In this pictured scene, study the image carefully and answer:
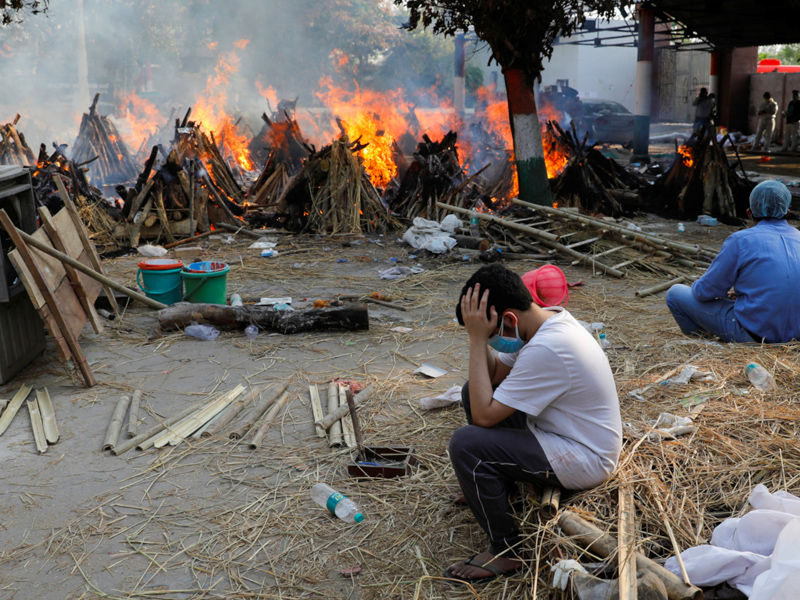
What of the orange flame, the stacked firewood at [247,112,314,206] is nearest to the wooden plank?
the stacked firewood at [247,112,314,206]

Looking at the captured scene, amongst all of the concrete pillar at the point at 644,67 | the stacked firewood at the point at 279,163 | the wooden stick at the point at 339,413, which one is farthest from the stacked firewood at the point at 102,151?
the concrete pillar at the point at 644,67

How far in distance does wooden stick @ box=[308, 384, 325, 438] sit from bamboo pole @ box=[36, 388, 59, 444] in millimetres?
1617

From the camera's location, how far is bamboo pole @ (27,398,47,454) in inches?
162

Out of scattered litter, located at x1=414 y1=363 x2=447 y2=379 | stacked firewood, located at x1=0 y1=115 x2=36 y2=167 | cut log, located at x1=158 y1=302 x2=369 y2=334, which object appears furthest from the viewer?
stacked firewood, located at x1=0 y1=115 x2=36 y2=167

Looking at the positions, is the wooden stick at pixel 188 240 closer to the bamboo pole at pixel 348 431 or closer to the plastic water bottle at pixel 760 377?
the bamboo pole at pixel 348 431

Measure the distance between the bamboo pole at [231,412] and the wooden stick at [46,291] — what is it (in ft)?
4.00

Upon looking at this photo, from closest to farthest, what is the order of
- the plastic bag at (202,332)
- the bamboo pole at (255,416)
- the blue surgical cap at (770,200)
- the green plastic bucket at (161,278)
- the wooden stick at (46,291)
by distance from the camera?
the bamboo pole at (255,416) < the blue surgical cap at (770,200) < the wooden stick at (46,291) < the plastic bag at (202,332) < the green plastic bucket at (161,278)

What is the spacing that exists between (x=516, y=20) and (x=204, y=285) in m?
7.04

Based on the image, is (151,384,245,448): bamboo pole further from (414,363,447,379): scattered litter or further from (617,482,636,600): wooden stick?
(617,482,636,600): wooden stick

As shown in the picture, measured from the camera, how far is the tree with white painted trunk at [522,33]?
10656 millimetres

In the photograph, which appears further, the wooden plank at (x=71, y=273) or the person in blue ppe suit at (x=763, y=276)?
the wooden plank at (x=71, y=273)

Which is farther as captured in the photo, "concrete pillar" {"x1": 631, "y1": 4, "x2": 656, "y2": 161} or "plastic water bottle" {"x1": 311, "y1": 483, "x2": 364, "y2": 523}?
"concrete pillar" {"x1": 631, "y1": 4, "x2": 656, "y2": 161}

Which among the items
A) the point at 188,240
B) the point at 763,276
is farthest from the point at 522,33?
the point at 763,276

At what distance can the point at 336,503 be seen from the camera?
3.42 m
